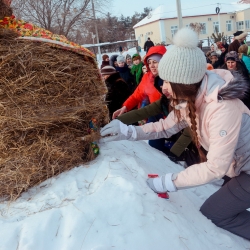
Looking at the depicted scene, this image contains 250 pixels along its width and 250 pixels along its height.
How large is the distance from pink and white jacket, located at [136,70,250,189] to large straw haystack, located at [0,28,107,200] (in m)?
0.99

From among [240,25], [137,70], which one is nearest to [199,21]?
[240,25]

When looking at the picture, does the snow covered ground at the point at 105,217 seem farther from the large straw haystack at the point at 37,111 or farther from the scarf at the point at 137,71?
the scarf at the point at 137,71

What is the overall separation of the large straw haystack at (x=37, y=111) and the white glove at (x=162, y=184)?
0.75 meters

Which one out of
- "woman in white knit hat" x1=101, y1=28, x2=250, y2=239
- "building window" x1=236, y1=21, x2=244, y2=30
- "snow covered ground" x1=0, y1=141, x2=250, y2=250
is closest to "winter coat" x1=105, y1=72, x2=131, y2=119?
"snow covered ground" x1=0, y1=141, x2=250, y2=250

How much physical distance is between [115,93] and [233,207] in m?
3.44

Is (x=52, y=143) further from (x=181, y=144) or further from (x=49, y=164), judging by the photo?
(x=181, y=144)

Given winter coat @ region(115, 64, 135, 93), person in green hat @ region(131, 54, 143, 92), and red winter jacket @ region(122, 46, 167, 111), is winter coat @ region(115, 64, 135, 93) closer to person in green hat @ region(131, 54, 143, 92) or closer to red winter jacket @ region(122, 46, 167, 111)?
person in green hat @ region(131, 54, 143, 92)

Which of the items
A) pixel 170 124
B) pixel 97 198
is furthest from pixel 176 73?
pixel 97 198

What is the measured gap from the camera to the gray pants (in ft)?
8.25

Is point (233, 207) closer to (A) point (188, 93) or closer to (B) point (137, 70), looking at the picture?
(A) point (188, 93)

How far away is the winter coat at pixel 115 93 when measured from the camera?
18.4 feet

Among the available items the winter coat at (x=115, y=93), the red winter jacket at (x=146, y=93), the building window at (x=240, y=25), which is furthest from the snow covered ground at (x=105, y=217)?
the building window at (x=240, y=25)

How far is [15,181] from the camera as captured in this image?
2555 mm

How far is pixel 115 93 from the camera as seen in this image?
18.4ft
